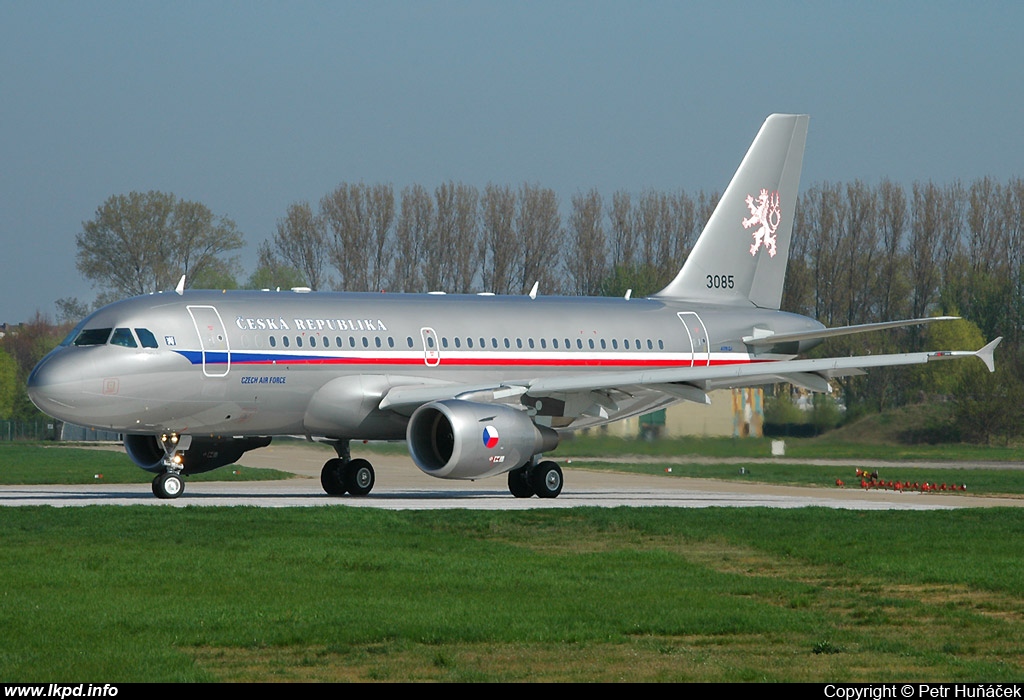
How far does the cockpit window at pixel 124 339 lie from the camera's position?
26.9 metres

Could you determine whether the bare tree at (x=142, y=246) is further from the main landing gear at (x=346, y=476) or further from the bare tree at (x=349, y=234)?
the main landing gear at (x=346, y=476)

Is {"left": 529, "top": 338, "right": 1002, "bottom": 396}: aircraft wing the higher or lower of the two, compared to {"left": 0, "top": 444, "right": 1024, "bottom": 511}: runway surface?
higher

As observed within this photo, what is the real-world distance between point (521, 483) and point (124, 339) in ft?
28.4

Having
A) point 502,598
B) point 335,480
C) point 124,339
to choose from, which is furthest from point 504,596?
point 335,480

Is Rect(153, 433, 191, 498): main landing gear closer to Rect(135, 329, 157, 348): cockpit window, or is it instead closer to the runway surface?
the runway surface

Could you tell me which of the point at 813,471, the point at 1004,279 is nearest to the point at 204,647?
the point at 813,471

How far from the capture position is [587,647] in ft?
39.5

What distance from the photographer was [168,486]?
2744cm

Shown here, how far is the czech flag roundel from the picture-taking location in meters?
27.0

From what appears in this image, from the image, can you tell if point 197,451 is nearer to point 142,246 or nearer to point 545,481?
point 545,481

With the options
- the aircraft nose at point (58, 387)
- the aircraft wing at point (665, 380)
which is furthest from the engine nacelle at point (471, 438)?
the aircraft nose at point (58, 387)

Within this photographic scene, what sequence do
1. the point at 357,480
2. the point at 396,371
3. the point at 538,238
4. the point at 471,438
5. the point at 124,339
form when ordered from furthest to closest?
the point at 538,238
the point at 357,480
the point at 396,371
the point at 124,339
the point at 471,438

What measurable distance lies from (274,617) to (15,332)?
→ 128551mm

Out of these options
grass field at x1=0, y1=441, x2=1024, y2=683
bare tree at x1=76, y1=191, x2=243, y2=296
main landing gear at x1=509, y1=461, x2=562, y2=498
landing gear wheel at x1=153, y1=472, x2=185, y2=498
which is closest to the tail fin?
main landing gear at x1=509, y1=461, x2=562, y2=498
